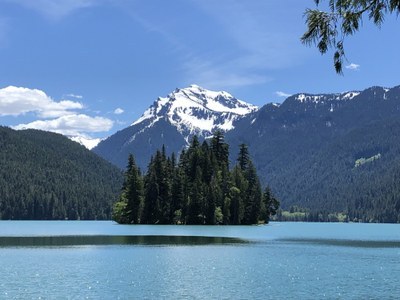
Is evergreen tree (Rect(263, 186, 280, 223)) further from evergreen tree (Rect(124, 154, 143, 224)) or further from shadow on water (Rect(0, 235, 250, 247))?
shadow on water (Rect(0, 235, 250, 247))

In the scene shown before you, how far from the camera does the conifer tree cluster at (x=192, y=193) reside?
16700 cm

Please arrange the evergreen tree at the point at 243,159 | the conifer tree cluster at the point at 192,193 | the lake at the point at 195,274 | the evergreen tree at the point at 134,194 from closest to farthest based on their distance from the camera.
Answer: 1. the lake at the point at 195,274
2. the conifer tree cluster at the point at 192,193
3. the evergreen tree at the point at 134,194
4. the evergreen tree at the point at 243,159

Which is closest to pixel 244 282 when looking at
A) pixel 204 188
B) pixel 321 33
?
pixel 321 33

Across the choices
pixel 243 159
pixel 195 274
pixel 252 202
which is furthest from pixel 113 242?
pixel 243 159

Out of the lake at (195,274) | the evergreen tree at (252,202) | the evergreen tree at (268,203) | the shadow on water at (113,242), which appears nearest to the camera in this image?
the lake at (195,274)

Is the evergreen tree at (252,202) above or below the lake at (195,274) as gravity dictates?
above

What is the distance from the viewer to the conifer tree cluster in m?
167

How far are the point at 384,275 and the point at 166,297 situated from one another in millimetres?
22591

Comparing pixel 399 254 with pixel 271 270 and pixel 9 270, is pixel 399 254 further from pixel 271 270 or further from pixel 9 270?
pixel 9 270

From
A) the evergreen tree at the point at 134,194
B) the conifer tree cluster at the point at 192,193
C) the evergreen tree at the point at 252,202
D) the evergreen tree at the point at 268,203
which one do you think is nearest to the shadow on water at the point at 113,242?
the conifer tree cluster at the point at 192,193

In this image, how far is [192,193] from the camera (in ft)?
548

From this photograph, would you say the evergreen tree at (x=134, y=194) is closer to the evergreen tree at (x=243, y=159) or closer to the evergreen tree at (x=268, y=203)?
the evergreen tree at (x=243, y=159)

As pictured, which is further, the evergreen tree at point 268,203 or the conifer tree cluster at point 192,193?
the evergreen tree at point 268,203

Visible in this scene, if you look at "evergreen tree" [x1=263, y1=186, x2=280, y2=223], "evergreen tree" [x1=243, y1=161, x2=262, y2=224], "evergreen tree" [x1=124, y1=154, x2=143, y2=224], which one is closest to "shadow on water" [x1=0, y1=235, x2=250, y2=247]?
"evergreen tree" [x1=124, y1=154, x2=143, y2=224]
